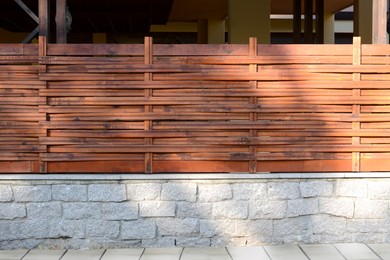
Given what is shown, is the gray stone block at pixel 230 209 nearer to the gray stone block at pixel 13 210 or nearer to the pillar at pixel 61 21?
the gray stone block at pixel 13 210

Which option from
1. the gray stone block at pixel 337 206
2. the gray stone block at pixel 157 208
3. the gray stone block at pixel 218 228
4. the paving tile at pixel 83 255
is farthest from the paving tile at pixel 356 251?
the paving tile at pixel 83 255

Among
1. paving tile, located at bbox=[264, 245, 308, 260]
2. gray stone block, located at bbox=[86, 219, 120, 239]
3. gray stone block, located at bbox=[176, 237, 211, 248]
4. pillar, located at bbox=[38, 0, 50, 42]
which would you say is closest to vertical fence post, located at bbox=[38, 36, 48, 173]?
pillar, located at bbox=[38, 0, 50, 42]

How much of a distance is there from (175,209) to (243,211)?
0.64m

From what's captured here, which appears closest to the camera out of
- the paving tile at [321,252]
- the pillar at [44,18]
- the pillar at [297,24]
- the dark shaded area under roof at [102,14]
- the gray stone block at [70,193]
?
the paving tile at [321,252]

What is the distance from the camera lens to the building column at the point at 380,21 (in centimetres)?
686

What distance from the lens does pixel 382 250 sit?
252 inches

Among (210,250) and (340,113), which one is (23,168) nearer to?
(210,250)

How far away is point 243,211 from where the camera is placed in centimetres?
654

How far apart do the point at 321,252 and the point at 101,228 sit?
204 cm

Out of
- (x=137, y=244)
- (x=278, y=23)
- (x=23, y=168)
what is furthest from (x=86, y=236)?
(x=278, y=23)

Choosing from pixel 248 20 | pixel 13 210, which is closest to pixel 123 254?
pixel 13 210

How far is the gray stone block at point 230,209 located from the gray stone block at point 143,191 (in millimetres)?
555

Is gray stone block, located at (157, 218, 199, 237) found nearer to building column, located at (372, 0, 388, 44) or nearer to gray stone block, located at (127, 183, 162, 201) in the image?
gray stone block, located at (127, 183, 162, 201)

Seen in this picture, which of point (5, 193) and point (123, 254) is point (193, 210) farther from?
point (5, 193)
